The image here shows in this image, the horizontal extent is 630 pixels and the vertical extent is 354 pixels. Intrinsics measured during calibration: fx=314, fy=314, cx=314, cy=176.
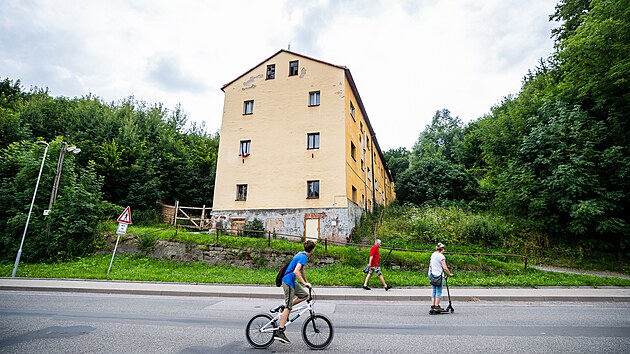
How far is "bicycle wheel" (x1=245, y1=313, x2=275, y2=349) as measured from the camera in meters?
5.12

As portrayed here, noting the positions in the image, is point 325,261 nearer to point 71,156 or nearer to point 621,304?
point 621,304

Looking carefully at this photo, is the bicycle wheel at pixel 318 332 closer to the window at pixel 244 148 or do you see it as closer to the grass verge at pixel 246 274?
the grass verge at pixel 246 274

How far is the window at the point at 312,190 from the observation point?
21.7m

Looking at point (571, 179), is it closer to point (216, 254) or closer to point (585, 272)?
point (585, 272)

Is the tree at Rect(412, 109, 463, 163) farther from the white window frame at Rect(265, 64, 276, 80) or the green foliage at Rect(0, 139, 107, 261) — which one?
the green foliage at Rect(0, 139, 107, 261)

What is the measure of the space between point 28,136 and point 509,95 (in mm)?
52383

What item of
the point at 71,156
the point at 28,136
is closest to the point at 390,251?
the point at 71,156

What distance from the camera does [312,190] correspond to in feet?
71.8

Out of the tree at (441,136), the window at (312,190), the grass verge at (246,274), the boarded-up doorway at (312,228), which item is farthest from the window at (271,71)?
the tree at (441,136)

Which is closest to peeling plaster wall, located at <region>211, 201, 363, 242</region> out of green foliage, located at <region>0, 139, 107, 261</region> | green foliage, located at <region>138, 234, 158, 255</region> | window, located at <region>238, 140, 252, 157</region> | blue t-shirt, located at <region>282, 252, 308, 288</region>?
window, located at <region>238, 140, 252, 157</region>

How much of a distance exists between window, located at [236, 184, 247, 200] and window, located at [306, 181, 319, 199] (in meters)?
4.81

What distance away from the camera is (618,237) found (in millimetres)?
15727

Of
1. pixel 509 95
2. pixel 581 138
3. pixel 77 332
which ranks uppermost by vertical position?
pixel 509 95

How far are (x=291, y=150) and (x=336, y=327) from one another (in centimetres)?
1727
